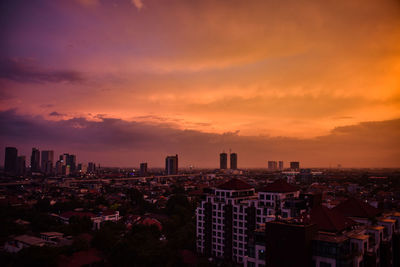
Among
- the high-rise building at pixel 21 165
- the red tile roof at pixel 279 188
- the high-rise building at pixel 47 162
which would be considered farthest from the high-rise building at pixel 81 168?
the red tile roof at pixel 279 188

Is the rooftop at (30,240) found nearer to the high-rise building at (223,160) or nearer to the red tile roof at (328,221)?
the red tile roof at (328,221)

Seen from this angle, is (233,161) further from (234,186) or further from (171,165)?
(234,186)

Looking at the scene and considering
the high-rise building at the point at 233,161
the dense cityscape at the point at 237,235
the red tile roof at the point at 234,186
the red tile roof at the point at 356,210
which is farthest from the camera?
the high-rise building at the point at 233,161

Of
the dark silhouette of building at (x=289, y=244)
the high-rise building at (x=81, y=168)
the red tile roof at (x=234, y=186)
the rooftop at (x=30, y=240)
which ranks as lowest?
the rooftop at (x=30, y=240)

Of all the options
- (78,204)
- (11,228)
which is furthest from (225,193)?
(78,204)

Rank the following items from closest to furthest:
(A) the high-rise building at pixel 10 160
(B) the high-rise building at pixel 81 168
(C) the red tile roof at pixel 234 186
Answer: (C) the red tile roof at pixel 234 186
(A) the high-rise building at pixel 10 160
(B) the high-rise building at pixel 81 168

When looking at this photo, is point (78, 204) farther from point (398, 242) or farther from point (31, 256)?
point (398, 242)

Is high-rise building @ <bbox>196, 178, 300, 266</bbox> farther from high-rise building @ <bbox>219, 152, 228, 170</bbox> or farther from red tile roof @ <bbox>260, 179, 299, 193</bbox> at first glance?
high-rise building @ <bbox>219, 152, 228, 170</bbox>
